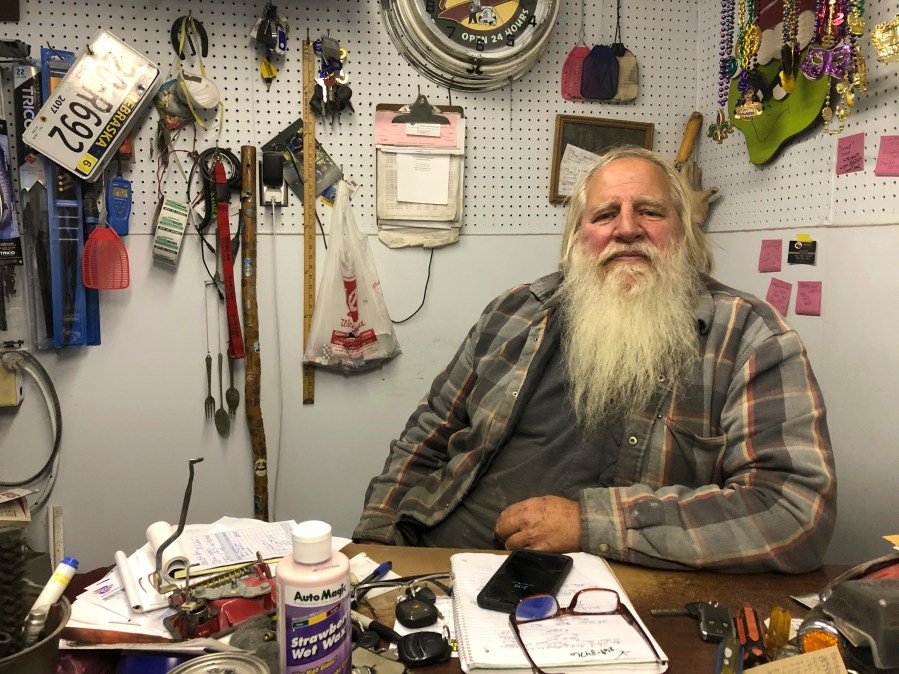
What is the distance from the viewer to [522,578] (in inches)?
37.2

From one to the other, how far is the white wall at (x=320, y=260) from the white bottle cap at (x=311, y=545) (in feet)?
5.05

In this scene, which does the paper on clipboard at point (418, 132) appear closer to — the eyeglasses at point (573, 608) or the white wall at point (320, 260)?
the white wall at point (320, 260)

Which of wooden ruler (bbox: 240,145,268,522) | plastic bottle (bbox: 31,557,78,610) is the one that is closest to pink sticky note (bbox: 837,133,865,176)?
wooden ruler (bbox: 240,145,268,522)

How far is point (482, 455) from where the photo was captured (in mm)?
1458

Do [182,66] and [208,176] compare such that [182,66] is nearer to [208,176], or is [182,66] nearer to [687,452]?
[208,176]

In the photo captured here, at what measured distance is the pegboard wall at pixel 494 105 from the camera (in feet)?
6.02

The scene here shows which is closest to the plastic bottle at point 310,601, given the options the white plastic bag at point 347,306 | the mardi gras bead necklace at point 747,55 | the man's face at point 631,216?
the man's face at point 631,216

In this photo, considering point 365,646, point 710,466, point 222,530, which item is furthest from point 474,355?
point 365,646

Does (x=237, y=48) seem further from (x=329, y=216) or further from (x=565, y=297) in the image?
(x=565, y=297)

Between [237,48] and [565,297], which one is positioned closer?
[565,297]

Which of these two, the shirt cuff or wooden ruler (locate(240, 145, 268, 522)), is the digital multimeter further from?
the shirt cuff

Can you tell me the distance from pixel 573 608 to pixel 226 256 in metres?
1.57

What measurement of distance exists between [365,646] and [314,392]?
144 cm

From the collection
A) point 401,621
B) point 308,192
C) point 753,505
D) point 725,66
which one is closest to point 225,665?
point 401,621
